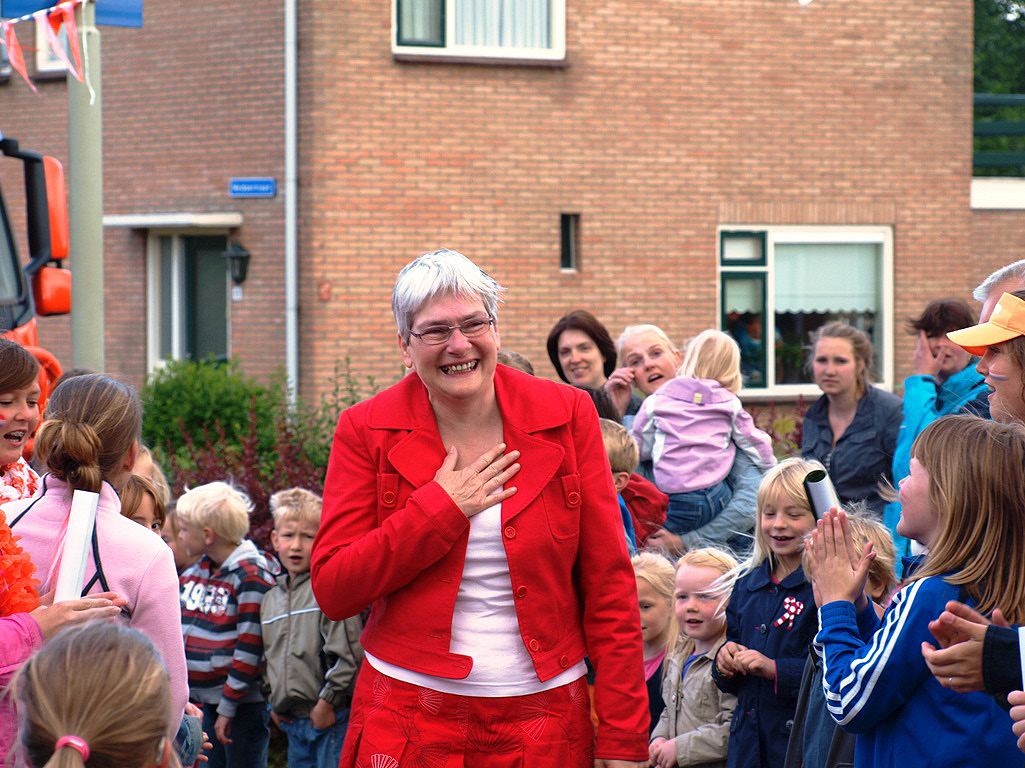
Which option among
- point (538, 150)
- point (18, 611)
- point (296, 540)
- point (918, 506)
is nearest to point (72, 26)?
point (296, 540)

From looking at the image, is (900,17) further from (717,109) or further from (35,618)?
(35,618)

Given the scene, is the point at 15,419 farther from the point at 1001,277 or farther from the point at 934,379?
the point at 934,379

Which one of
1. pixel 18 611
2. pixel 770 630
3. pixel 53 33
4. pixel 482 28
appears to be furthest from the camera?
pixel 482 28

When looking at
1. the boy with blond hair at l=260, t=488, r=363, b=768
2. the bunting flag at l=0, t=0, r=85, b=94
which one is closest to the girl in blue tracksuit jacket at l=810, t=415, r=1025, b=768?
the boy with blond hair at l=260, t=488, r=363, b=768

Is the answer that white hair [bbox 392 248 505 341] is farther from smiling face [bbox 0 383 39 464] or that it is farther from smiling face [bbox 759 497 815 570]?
smiling face [bbox 759 497 815 570]

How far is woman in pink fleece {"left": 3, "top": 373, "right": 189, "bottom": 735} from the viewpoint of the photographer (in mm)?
3086

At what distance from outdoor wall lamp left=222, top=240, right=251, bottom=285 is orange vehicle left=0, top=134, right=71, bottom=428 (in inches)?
255

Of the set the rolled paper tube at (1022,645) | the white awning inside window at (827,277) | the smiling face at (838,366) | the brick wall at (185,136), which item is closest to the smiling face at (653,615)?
the rolled paper tube at (1022,645)

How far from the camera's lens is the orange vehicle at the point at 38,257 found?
7.29 meters

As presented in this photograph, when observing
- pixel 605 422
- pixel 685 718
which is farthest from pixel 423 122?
pixel 685 718

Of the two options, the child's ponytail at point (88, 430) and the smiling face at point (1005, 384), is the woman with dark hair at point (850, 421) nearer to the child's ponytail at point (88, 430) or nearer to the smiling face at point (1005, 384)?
the smiling face at point (1005, 384)

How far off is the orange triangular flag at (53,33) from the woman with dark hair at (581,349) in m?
3.26

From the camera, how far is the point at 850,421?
666 cm

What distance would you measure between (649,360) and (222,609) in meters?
2.56
